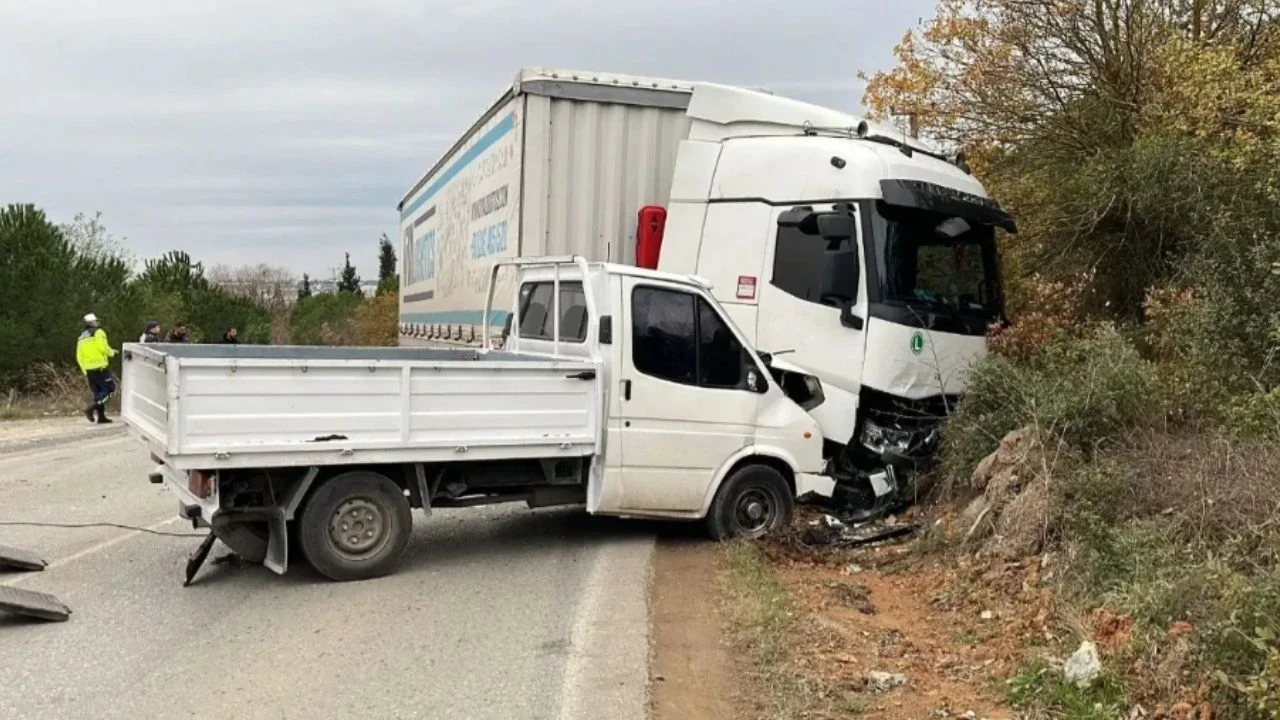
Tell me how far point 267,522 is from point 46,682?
6.28ft

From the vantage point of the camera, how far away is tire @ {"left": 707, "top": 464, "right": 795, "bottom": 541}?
8180mm

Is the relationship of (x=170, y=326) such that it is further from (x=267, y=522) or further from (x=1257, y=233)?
(x=1257, y=233)

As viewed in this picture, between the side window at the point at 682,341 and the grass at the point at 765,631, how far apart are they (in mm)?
1311

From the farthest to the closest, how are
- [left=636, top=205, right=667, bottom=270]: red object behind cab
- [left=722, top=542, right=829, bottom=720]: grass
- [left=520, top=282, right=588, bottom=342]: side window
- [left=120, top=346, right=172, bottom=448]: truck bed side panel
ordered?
1. [left=636, top=205, right=667, bottom=270]: red object behind cab
2. [left=520, top=282, right=588, bottom=342]: side window
3. [left=120, top=346, right=172, bottom=448]: truck bed side panel
4. [left=722, top=542, right=829, bottom=720]: grass

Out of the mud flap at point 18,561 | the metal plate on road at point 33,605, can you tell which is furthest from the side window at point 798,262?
the mud flap at point 18,561

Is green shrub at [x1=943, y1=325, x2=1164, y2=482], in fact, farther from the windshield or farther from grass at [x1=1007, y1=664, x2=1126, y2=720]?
grass at [x1=1007, y1=664, x2=1126, y2=720]

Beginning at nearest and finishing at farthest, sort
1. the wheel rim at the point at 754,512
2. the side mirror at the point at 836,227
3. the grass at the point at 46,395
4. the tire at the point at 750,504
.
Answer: the tire at the point at 750,504 → the wheel rim at the point at 754,512 → the side mirror at the point at 836,227 → the grass at the point at 46,395

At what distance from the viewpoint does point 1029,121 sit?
13.0m

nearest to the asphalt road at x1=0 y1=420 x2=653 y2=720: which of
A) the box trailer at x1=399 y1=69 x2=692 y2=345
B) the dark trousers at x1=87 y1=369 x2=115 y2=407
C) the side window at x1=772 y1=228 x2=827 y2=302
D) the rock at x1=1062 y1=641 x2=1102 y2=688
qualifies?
the rock at x1=1062 y1=641 x2=1102 y2=688

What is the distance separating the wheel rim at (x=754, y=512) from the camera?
828 cm

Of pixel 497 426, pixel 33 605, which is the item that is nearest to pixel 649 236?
pixel 497 426

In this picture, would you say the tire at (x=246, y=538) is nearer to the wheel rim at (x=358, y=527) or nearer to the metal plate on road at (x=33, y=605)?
the wheel rim at (x=358, y=527)

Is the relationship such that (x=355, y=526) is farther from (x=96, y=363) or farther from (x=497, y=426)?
(x=96, y=363)

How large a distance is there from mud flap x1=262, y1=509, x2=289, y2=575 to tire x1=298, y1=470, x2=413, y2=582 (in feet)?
0.32
